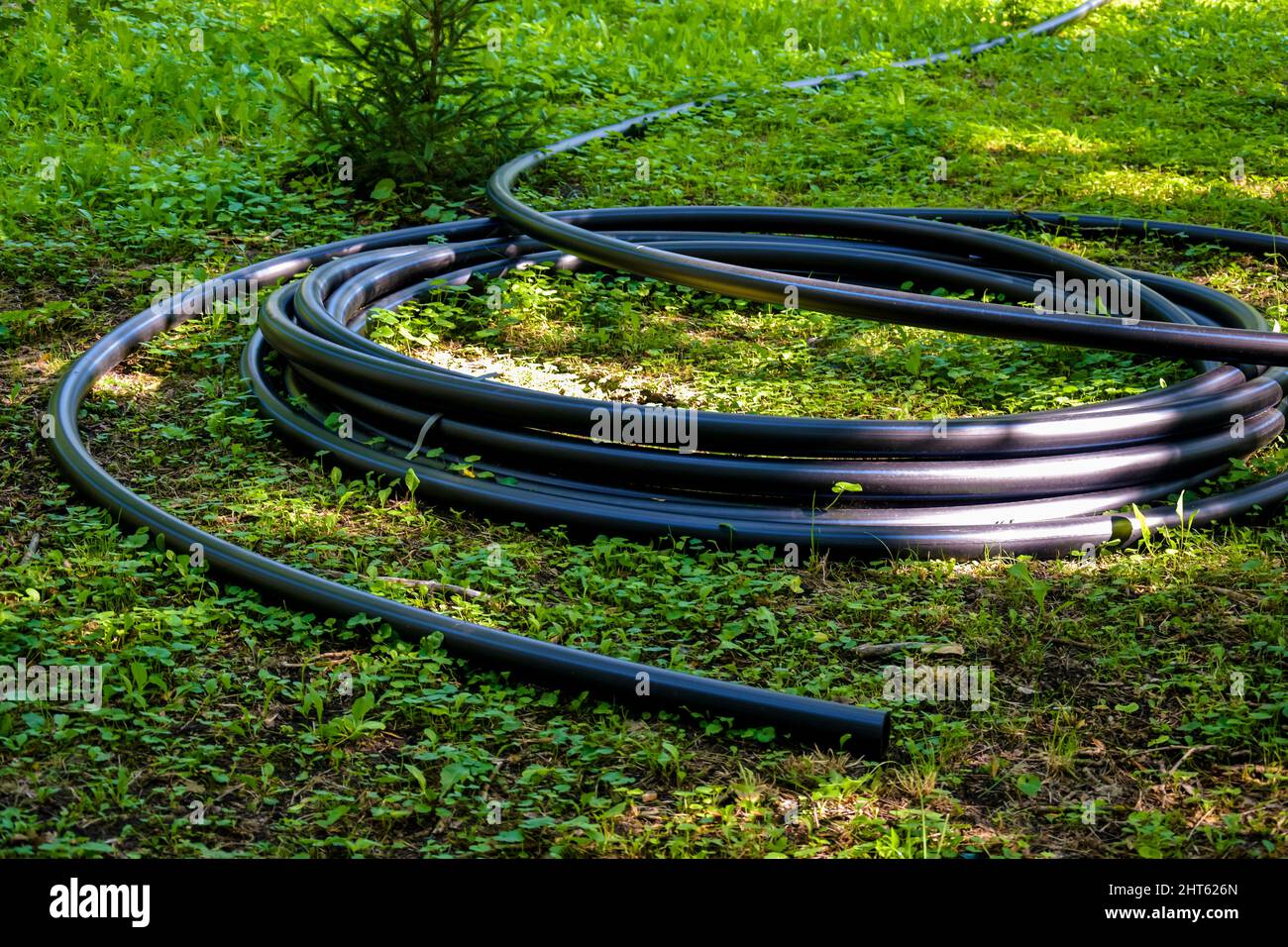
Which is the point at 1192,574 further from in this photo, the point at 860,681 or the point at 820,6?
the point at 820,6

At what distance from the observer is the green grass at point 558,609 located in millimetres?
2385

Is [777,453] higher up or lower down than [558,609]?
higher up

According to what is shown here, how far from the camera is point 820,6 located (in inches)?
389

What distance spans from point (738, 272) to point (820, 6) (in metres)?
6.89

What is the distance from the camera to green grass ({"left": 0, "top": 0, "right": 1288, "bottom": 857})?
93.9 inches

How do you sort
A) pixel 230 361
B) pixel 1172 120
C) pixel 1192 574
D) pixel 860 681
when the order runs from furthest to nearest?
1. pixel 1172 120
2. pixel 230 361
3. pixel 1192 574
4. pixel 860 681

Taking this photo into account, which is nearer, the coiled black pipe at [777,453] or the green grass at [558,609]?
the green grass at [558,609]

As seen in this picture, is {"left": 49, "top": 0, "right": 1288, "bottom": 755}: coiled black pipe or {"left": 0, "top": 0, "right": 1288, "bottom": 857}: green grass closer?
{"left": 0, "top": 0, "right": 1288, "bottom": 857}: green grass

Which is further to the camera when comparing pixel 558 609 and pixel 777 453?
pixel 777 453

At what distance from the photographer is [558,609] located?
3.05m
